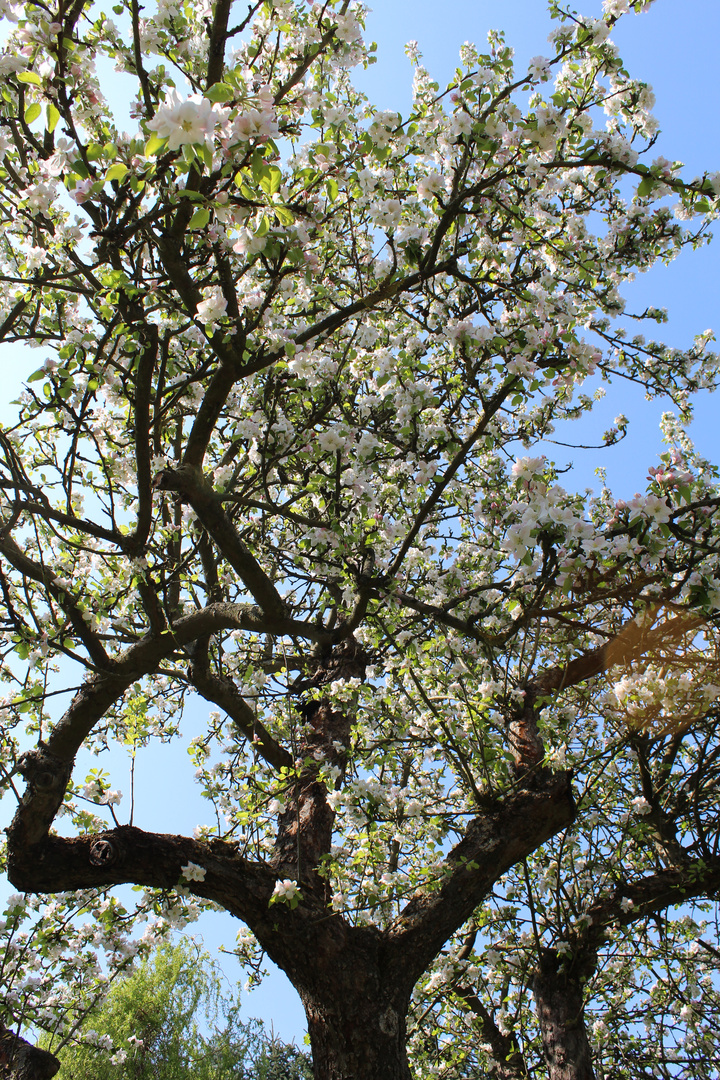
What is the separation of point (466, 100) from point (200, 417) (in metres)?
2.15

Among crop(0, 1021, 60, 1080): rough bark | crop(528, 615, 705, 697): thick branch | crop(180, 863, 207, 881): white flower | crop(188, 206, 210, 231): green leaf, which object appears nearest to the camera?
crop(188, 206, 210, 231): green leaf

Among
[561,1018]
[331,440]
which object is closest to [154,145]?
[331,440]

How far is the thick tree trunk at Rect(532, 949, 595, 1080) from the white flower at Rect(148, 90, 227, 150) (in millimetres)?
5655

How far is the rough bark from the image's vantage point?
3.46m

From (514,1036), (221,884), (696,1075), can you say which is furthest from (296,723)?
(696,1075)

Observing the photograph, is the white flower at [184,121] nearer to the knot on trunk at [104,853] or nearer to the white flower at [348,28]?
the white flower at [348,28]

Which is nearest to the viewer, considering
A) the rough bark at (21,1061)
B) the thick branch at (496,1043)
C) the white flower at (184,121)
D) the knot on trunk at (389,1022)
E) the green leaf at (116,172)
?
the white flower at (184,121)

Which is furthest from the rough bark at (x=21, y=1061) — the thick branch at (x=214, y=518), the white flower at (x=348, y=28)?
the white flower at (x=348, y=28)

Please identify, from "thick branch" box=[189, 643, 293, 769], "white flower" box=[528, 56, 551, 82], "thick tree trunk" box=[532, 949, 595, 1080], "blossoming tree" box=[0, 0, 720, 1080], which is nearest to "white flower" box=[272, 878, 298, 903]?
"blossoming tree" box=[0, 0, 720, 1080]

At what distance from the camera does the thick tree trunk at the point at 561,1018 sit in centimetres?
468

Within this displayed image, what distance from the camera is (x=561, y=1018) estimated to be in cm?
487

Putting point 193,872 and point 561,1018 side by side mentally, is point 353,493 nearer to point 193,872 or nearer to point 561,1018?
point 193,872

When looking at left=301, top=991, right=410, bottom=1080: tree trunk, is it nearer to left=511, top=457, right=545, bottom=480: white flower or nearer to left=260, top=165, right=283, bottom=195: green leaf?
left=511, top=457, right=545, bottom=480: white flower

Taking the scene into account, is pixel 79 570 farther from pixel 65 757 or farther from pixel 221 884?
pixel 221 884
